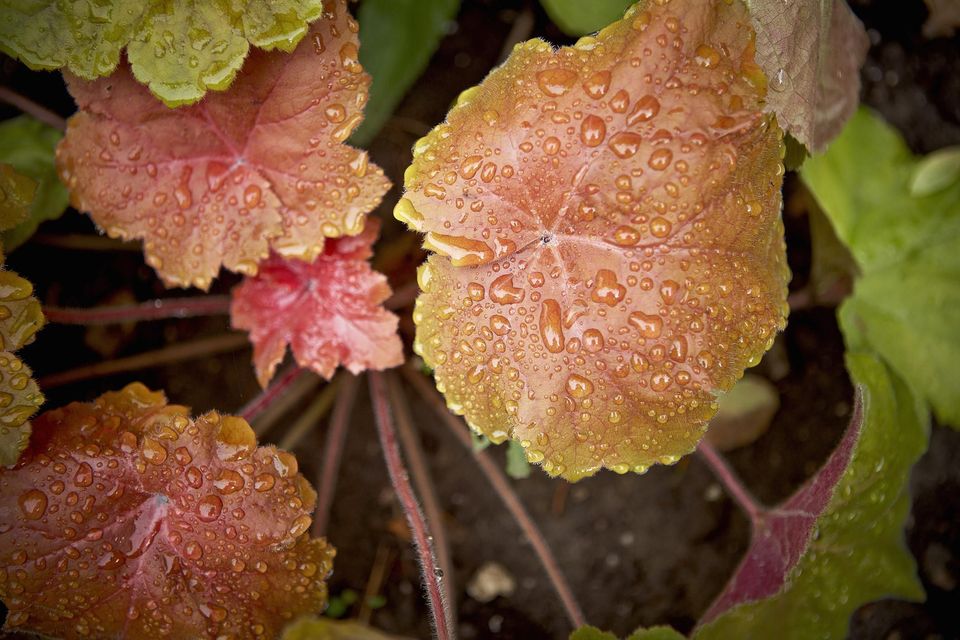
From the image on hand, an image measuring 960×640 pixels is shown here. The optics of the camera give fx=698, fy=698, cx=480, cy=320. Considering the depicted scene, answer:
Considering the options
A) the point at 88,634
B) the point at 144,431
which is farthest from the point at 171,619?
the point at 144,431

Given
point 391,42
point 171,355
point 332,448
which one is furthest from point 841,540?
point 171,355

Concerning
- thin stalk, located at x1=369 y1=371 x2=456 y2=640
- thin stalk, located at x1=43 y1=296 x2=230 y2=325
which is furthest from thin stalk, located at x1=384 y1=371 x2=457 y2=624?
thin stalk, located at x1=43 y1=296 x2=230 y2=325

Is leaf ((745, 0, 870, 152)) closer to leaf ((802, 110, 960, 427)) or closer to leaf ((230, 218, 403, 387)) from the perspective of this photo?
leaf ((802, 110, 960, 427))

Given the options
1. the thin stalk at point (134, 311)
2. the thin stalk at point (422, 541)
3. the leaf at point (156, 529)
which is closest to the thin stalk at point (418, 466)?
the thin stalk at point (422, 541)

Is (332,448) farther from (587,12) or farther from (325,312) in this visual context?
(587,12)

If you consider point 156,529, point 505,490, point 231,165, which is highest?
point 231,165

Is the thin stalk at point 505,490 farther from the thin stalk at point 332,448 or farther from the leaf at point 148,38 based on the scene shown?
the leaf at point 148,38
